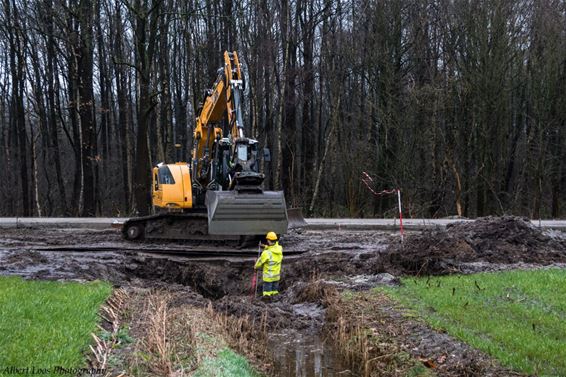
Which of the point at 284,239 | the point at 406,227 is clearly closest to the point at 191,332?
the point at 284,239

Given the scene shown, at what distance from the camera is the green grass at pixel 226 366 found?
20.9 ft

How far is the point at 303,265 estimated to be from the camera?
48.9ft

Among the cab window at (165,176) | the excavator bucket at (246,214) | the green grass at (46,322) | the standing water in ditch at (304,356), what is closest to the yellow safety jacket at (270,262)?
the excavator bucket at (246,214)

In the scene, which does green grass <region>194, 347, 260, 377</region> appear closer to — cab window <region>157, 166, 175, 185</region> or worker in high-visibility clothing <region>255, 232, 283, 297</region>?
worker in high-visibility clothing <region>255, 232, 283, 297</region>

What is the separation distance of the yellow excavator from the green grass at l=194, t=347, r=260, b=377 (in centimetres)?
690

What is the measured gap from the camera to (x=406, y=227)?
884 inches

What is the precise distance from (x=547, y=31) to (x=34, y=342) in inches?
1252

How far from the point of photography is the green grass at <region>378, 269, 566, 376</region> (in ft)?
23.7

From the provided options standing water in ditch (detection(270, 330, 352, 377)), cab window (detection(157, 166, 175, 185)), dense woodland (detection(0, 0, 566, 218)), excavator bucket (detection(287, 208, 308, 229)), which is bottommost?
standing water in ditch (detection(270, 330, 352, 377))

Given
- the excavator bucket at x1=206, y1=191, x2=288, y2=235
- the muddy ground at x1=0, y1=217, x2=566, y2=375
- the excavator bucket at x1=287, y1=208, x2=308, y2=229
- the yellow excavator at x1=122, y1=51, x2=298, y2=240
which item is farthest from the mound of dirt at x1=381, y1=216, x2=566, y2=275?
the excavator bucket at x1=287, y1=208, x2=308, y2=229

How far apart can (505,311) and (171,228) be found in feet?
35.6

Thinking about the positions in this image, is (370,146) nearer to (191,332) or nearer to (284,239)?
(284,239)

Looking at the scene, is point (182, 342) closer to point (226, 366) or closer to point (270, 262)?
point (226, 366)

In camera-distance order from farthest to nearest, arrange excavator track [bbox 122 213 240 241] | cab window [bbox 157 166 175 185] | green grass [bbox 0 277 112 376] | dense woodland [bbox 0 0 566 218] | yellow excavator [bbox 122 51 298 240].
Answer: dense woodland [bbox 0 0 566 218], cab window [bbox 157 166 175 185], excavator track [bbox 122 213 240 241], yellow excavator [bbox 122 51 298 240], green grass [bbox 0 277 112 376]
